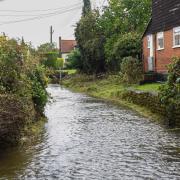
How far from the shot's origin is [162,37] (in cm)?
3156

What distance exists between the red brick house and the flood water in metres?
11.3

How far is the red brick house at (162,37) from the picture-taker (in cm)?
2916

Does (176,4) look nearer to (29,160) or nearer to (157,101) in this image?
(157,101)

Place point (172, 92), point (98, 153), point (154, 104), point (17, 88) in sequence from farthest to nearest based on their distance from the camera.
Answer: point (154, 104) < point (172, 92) < point (17, 88) < point (98, 153)

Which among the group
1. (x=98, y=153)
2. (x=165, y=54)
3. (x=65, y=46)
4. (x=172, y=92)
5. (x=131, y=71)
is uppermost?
(x=65, y=46)

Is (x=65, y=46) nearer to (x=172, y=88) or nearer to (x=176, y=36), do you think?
(x=176, y=36)

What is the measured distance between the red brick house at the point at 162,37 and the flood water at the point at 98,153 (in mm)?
11256

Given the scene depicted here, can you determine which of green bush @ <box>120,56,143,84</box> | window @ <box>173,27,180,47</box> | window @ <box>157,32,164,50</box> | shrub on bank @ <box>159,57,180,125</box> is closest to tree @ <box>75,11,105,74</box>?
green bush @ <box>120,56,143,84</box>

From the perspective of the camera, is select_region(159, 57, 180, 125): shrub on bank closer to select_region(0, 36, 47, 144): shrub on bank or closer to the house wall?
select_region(0, 36, 47, 144): shrub on bank

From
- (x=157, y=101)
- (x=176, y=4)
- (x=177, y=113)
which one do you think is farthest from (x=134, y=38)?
(x=177, y=113)

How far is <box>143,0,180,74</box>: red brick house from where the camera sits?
29156 millimetres

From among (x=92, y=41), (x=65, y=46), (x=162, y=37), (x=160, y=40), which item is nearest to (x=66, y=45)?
(x=65, y=46)

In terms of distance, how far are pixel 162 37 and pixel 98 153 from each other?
20.3 m

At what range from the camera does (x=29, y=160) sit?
39.7 ft
